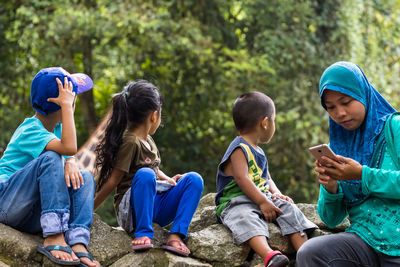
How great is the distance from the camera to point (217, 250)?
11.4 ft

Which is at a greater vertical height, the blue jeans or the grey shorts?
the blue jeans

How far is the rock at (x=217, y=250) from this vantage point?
3.46 metres

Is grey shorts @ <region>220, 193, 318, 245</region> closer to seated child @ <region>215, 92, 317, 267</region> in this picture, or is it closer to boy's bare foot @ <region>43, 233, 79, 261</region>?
seated child @ <region>215, 92, 317, 267</region>

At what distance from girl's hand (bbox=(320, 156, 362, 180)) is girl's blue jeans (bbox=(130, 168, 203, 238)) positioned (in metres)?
0.96

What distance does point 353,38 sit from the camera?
28.7 ft

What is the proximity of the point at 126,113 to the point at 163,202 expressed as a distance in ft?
2.09

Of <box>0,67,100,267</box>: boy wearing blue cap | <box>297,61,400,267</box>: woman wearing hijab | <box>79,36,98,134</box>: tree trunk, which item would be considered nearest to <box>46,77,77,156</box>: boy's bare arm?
<box>0,67,100,267</box>: boy wearing blue cap

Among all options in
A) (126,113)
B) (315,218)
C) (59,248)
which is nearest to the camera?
(59,248)

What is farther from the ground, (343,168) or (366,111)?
(366,111)

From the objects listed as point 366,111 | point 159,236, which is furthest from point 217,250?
point 366,111

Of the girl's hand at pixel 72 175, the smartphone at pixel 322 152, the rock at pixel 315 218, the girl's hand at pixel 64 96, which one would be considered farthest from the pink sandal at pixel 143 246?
the rock at pixel 315 218

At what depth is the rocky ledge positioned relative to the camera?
122 inches

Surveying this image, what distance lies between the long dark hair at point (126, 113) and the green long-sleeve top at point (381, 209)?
149 cm

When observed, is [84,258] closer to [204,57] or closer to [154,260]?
[154,260]
